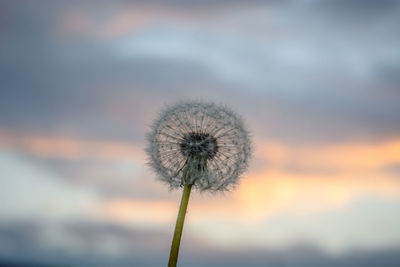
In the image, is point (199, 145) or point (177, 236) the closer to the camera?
point (177, 236)

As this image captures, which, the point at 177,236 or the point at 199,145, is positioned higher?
the point at 199,145

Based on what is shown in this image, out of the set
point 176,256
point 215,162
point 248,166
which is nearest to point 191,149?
point 215,162

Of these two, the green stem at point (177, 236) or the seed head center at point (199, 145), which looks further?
the seed head center at point (199, 145)

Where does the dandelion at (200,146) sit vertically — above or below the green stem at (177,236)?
above

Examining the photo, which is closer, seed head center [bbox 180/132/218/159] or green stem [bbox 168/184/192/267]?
green stem [bbox 168/184/192/267]

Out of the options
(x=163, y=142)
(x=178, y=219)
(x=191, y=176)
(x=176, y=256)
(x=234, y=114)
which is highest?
(x=234, y=114)

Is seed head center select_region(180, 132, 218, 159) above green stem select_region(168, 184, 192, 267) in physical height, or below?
above

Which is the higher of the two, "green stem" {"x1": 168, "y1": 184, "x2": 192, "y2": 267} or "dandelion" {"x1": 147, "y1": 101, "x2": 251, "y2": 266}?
"dandelion" {"x1": 147, "y1": 101, "x2": 251, "y2": 266}

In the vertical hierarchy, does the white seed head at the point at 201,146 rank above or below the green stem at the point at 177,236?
above

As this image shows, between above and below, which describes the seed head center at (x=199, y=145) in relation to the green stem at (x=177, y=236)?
above

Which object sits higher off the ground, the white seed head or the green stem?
the white seed head

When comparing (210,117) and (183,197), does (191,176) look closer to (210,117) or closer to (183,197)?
(183,197)
